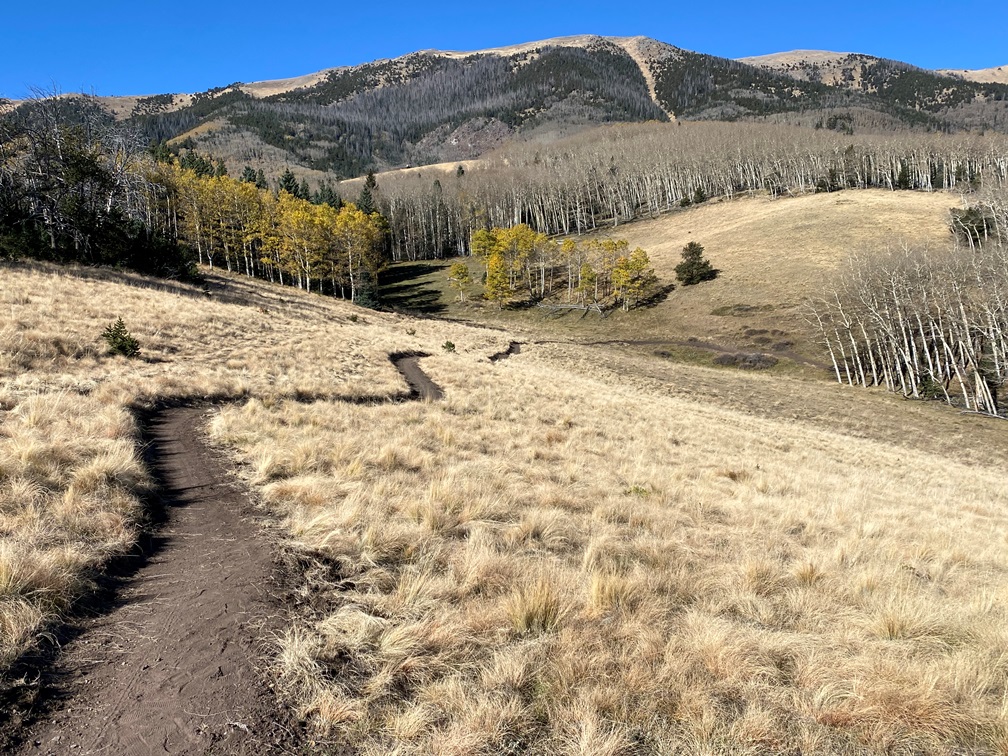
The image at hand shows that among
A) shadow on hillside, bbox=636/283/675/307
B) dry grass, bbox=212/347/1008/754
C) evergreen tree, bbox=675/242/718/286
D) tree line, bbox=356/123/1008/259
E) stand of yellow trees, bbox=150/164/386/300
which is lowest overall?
dry grass, bbox=212/347/1008/754

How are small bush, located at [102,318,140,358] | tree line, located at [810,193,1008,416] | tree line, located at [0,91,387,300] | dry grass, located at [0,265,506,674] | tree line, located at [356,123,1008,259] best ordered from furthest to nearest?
tree line, located at [356,123,1008,259], tree line, located at [810,193,1008,416], tree line, located at [0,91,387,300], small bush, located at [102,318,140,358], dry grass, located at [0,265,506,674]

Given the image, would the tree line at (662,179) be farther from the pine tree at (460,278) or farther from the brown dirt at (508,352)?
the brown dirt at (508,352)

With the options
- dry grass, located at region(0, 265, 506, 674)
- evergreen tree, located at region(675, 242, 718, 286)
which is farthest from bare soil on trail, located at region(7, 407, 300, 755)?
evergreen tree, located at region(675, 242, 718, 286)

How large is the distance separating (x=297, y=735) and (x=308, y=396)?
13.1 metres

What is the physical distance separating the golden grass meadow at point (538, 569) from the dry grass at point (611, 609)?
3cm

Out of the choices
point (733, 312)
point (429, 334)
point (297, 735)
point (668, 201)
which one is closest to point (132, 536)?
point (297, 735)

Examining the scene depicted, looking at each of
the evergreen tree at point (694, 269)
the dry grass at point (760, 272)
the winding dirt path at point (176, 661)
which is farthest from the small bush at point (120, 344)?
the evergreen tree at point (694, 269)

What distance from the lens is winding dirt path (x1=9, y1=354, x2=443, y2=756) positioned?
313 cm

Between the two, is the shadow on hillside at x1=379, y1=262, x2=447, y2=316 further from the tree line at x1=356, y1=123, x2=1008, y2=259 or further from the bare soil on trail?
the bare soil on trail

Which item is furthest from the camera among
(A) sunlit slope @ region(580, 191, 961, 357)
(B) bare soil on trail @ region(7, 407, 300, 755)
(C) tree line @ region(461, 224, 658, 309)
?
(C) tree line @ region(461, 224, 658, 309)

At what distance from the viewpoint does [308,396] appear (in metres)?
15.3

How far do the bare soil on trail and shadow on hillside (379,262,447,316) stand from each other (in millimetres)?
73004

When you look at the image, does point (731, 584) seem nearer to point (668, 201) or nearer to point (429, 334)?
point (429, 334)

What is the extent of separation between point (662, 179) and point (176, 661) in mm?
140911
